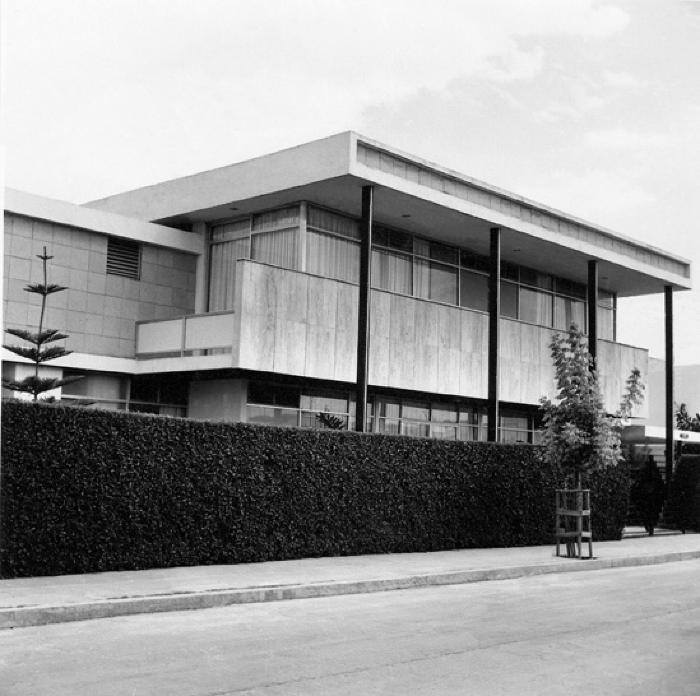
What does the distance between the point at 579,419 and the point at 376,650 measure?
1165 cm

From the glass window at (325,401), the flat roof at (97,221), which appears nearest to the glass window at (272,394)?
the glass window at (325,401)

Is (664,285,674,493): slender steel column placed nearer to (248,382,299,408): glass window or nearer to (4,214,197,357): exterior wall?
(248,382,299,408): glass window

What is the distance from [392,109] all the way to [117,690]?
18.2ft

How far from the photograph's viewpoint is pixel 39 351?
2067 cm

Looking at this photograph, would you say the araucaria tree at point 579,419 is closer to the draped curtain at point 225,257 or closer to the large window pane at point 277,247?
the large window pane at point 277,247

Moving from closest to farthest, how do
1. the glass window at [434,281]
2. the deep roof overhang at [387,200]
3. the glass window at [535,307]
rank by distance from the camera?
the deep roof overhang at [387,200], the glass window at [434,281], the glass window at [535,307]

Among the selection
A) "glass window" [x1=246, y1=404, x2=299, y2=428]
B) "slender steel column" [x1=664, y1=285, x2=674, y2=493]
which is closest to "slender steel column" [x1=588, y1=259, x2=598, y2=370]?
"slender steel column" [x1=664, y1=285, x2=674, y2=493]

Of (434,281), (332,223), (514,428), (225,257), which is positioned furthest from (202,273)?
(514,428)

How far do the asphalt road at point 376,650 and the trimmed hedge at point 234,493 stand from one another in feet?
9.41

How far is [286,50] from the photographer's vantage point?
6.96 metres

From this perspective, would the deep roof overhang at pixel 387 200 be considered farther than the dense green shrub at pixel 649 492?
No

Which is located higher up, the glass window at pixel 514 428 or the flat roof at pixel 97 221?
the flat roof at pixel 97 221

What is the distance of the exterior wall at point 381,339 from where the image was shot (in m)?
21.6

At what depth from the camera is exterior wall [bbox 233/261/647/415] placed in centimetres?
2156
